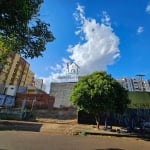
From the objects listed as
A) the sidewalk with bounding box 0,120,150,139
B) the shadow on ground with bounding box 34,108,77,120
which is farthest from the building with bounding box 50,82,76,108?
the sidewalk with bounding box 0,120,150,139

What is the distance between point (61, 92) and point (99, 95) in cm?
4250

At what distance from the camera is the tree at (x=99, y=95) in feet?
78.3

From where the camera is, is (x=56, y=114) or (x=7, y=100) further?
(x=7, y=100)

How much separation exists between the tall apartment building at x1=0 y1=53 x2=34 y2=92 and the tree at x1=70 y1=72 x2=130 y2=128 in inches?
1773

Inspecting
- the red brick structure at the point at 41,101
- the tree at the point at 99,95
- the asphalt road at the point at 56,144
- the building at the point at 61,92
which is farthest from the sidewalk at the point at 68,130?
the building at the point at 61,92

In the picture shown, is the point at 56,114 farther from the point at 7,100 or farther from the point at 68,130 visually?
the point at 68,130

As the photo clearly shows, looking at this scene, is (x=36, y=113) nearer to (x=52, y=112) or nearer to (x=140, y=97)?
(x=52, y=112)

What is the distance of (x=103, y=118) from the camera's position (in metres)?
32.6

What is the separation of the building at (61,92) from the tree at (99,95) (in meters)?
39.0

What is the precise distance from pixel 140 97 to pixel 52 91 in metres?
32.3

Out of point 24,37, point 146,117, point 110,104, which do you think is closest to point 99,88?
point 110,104

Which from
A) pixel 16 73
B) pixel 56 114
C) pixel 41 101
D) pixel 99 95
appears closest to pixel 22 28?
pixel 99 95

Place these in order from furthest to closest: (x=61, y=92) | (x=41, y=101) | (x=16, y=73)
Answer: (x=16, y=73)
(x=61, y=92)
(x=41, y=101)

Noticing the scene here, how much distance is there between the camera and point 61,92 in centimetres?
6588
